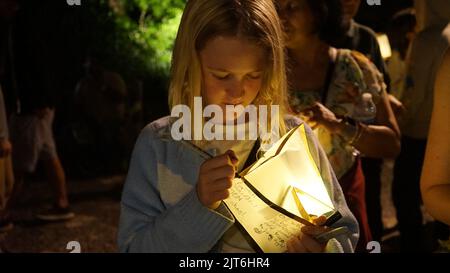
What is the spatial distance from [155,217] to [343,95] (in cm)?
120

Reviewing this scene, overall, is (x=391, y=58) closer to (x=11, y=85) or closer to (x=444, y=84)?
(x=11, y=85)

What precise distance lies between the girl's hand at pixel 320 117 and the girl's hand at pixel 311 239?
2.94 feet

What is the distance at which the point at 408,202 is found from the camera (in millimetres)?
4582

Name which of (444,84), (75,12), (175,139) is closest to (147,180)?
(175,139)

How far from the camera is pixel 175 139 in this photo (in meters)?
1.79

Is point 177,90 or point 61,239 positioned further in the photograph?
point 61,239

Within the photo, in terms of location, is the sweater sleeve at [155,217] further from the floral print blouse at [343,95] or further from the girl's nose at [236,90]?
the floral print blouse at [343,95]

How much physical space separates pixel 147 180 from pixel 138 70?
241 inches

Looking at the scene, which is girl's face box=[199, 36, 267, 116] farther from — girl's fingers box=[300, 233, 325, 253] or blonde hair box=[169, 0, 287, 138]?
girl's fingers box=[300, 233, 325, 253]

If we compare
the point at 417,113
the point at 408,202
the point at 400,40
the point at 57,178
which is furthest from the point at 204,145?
the point at 400,40

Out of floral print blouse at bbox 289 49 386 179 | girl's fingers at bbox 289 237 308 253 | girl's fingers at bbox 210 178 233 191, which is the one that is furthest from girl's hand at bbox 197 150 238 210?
floral print blouse at bbox 289 49 386 179

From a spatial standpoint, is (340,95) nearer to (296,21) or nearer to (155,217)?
(296,21)

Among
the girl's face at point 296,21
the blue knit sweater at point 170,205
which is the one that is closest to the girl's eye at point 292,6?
the girl's face at point 296,21

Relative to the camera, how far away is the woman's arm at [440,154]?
1.72 m
